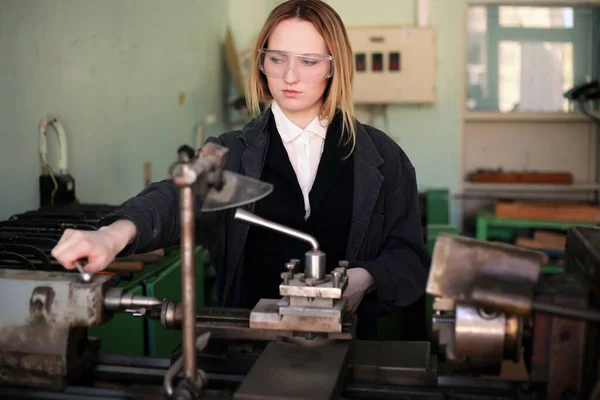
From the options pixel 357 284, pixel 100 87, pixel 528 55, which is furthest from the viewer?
pixel 528 55

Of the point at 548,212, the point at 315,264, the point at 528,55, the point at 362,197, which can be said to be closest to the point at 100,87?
the point at 362,197

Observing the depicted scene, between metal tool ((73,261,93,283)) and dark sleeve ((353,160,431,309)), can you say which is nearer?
metal tool ((73,261,93,283))

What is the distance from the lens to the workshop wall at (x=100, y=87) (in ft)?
5.75

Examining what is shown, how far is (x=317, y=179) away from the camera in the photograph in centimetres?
149

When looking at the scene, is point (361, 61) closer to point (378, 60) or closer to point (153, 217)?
point (378, 60)

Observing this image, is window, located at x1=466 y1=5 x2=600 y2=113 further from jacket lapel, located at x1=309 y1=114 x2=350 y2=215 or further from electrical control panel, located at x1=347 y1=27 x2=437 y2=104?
jacket lapel, located at x1=309 y1=114 x2=350 y2=215

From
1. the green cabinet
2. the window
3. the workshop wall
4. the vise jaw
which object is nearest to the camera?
the vise jaw

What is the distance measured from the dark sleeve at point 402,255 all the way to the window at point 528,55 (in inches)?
101

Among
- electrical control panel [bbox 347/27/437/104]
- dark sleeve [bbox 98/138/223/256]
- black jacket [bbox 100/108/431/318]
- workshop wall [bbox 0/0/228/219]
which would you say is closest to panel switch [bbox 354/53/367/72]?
electrical control panel [bbox 347/27/437/104]

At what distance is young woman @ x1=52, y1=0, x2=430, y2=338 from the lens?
4.64ft

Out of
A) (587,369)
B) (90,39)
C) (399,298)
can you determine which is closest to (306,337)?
(587,369)

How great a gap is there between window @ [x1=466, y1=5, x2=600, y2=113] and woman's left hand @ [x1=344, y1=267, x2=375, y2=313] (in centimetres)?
280

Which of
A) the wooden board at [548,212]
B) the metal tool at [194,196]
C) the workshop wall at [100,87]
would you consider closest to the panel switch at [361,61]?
the workshop wall at [100,87]

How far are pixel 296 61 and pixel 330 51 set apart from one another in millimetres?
86
